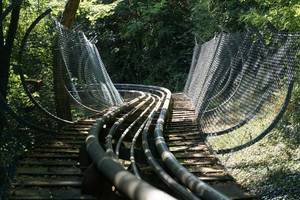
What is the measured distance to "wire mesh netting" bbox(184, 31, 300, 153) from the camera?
5719mm

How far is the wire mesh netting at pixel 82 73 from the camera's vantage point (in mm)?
9484

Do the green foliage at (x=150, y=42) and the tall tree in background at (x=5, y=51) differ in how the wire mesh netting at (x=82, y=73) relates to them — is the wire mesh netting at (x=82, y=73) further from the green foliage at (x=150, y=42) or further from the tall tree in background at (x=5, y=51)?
the green foliage at (x=150, y=42)

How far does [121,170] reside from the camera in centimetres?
371

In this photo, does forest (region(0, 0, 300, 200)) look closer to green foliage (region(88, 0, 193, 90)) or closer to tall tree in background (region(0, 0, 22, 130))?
tall tree in background (region(0, 0, 22, 130))

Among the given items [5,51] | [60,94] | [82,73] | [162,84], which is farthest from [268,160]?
[162,84]

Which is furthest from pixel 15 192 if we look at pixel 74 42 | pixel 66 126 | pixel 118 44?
pixel 118 44

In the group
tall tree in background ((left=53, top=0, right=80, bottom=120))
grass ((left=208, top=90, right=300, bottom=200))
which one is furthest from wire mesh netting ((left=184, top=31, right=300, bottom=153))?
tall tree in background ((left=53, top=0, right=80, bottom=120))

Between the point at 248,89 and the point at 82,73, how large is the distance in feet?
16.3

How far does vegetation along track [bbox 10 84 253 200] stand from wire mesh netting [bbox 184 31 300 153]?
15.2 inches

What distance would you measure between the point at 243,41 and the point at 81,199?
14.8ft

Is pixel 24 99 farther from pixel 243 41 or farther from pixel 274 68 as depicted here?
pixel 274 68

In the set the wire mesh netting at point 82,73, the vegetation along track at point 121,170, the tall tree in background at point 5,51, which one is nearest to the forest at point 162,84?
the tall tree in background at point 5,51

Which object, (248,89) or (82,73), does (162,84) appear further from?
(248,89)

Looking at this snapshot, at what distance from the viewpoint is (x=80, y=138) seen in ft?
24.8
